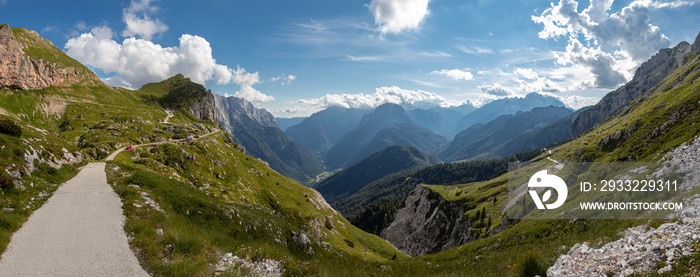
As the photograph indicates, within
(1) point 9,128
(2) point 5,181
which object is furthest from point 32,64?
(2) point 5,181

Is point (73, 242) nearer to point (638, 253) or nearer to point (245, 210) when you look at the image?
point (245, 210)

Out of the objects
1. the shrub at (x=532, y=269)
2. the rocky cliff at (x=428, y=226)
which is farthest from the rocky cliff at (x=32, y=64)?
the rocky cliff at (x=428, y=226)

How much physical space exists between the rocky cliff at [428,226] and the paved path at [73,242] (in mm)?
118199

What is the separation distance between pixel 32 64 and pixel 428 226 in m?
225

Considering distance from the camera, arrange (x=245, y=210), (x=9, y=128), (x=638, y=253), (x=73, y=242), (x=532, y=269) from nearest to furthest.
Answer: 1. (x=638, y=253)
2. (x=532, y=269)
3. (x=73, y=242)
4. (x=9, y=128)
5. (x=245, y=210)

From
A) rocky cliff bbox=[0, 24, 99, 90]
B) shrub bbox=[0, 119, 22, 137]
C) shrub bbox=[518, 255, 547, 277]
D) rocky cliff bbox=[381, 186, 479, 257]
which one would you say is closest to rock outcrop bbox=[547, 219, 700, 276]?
shrub bbox=[518, 255, 547, 277]

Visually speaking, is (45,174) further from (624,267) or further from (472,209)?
(472,209)

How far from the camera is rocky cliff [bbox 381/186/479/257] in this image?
12875 cm

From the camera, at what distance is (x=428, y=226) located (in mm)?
149250

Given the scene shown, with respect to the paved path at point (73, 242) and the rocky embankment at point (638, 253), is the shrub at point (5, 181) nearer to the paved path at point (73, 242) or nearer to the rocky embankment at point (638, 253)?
the paved path at point (73, 242)

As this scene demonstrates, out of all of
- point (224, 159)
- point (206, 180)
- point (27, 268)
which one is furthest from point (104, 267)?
point (224, 159)

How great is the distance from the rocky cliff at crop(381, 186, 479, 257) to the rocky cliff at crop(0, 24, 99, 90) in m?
208

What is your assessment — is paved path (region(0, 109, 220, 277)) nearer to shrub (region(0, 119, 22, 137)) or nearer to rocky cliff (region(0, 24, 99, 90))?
shrub (region(0, 119, 22, 137))

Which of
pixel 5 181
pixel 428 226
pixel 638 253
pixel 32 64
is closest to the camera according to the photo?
pixel 638 253
